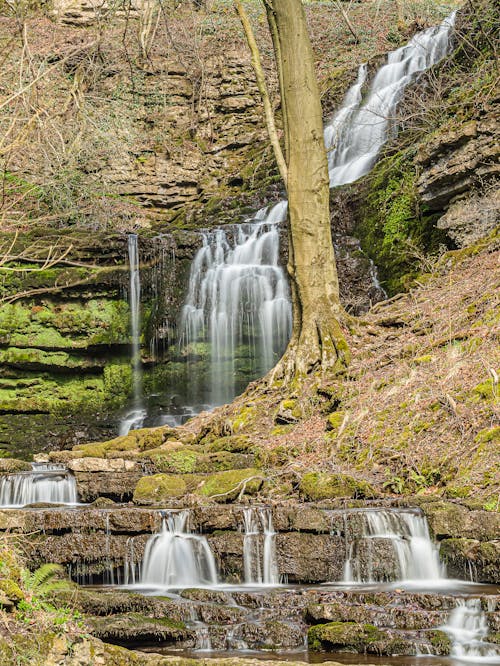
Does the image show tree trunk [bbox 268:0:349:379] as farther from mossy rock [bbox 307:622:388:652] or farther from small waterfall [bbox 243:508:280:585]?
mossy rock [bbox 307:622:388:652]

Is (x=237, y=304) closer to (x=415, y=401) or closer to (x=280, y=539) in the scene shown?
(x=415, y=401)

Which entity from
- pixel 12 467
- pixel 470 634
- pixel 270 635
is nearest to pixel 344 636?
pixel 270 635

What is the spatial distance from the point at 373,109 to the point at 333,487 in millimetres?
13341

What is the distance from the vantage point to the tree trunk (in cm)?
999

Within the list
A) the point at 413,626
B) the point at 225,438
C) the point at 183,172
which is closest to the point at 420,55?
the point at 183,172

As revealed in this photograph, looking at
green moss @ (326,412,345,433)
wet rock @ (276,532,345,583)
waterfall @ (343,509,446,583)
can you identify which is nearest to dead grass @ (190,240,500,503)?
green moss @ (326,412,345,433)

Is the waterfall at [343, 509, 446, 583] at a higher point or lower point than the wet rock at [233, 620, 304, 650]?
higher

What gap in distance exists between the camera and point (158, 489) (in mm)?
7707

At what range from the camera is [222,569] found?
6102 millimetres

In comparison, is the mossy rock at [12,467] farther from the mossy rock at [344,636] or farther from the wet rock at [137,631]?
the mossy rock at [344,636]

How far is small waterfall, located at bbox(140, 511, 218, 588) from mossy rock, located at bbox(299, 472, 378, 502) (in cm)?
144

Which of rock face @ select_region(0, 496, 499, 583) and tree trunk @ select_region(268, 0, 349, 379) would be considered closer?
rock face @ select_region(0, 496, 499, 583)

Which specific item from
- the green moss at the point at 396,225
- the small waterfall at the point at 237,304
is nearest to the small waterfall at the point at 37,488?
the green moss at the point at 396,225

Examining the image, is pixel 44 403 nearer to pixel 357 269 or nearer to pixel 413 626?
pixel 357 269
